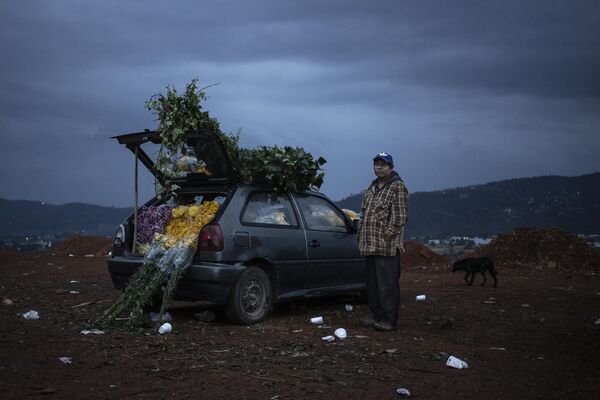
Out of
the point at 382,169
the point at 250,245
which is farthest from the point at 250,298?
the point at 382,169

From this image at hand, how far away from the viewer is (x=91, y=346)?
578 cm

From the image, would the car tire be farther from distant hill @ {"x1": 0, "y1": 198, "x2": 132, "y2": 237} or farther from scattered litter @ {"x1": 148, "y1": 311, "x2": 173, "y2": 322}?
distant hill @ {"x1": 0, "y1": 198, "x2": 132, "y2": 237}

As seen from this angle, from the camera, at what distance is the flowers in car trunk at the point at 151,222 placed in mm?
7703

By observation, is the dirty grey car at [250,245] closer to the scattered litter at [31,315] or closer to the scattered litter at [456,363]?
the scattered litter at [31,315]

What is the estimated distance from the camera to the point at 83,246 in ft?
74.7

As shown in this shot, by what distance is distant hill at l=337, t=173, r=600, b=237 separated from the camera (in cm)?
6072

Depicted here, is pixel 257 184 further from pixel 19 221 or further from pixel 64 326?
pixel 19 221

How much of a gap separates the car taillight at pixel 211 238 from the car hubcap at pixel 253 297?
623 mm

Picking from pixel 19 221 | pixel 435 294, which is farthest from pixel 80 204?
pixel 435 294

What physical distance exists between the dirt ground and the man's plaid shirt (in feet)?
3.24

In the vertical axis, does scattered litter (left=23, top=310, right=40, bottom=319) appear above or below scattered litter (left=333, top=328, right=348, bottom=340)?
above

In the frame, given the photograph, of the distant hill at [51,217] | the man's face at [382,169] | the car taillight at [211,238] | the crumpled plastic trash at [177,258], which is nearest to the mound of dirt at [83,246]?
the crumpled plastic trash at [177,258]

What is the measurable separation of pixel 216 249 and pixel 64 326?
6.36ft

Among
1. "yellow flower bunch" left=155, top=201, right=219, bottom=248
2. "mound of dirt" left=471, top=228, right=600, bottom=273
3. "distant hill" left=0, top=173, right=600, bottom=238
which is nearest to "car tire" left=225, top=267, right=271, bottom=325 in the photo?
"yellow flower bunch" left=155, top=201, right=219, bottom=248
